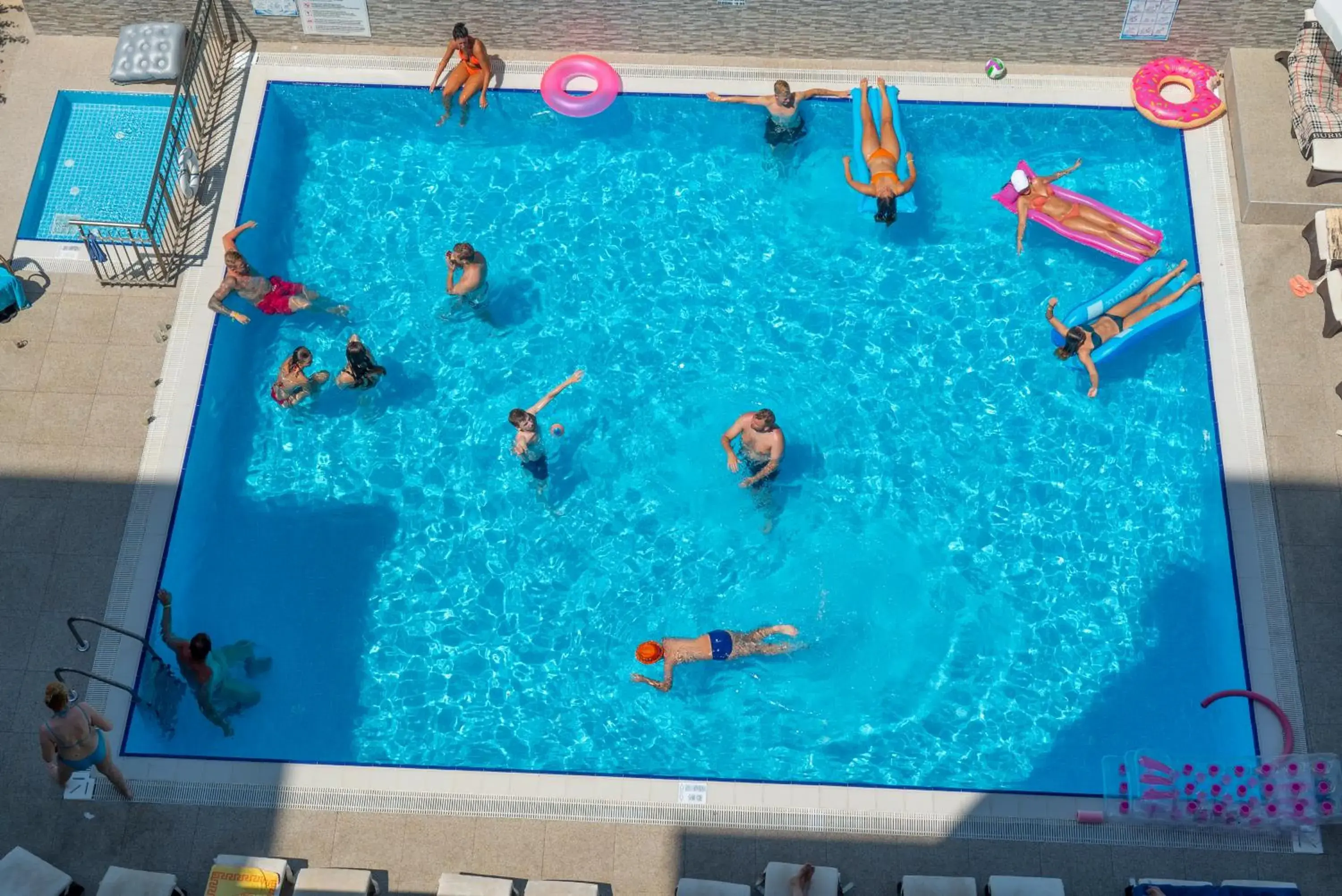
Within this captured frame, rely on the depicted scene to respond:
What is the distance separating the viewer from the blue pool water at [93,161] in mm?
13953

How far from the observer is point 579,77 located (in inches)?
586

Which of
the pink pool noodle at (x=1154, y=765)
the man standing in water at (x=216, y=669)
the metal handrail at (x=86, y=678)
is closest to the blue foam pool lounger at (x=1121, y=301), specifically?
the pink pool noodle at (x=1154, y=765)

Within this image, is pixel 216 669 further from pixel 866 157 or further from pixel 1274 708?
pixel 1274 708

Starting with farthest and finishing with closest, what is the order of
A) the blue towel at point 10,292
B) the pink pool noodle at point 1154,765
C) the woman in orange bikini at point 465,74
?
1. the woman in orange bikini at point 465,74
2. the blue towel at point 10,292
3. the pink pool noodle at point 1154,765

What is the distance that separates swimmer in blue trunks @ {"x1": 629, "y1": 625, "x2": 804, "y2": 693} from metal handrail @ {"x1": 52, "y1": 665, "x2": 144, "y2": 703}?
436 centimetres

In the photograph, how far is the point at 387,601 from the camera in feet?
40.6

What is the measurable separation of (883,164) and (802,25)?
7.11 ft

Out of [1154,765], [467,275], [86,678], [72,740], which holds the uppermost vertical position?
[467,275]

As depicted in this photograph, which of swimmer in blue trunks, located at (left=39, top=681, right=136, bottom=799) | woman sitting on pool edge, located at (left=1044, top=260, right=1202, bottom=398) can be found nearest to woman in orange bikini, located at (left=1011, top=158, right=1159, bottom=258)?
woman sitting on pool edge, located at (left=1044, top=260, right=1202, bottom=398)

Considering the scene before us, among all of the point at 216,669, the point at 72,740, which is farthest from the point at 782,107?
the point at 72,740

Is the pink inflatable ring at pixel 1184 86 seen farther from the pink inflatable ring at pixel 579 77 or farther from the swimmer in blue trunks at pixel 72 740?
the swimmer in blue trunks at pixel 72 740

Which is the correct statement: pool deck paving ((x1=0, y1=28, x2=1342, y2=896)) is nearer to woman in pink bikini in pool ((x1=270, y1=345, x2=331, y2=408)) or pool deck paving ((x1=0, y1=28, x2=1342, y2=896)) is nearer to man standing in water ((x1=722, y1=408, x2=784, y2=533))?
woman in pink bikini in pool ((x1=270, y1=345, x2=331, y2=408))

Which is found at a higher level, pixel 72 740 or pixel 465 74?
pixel 465 74

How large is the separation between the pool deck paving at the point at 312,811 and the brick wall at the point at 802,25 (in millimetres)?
2415
